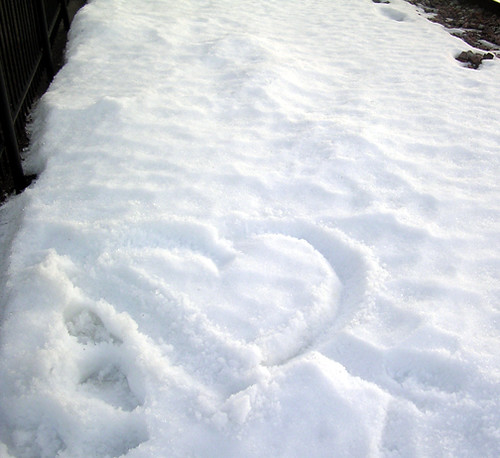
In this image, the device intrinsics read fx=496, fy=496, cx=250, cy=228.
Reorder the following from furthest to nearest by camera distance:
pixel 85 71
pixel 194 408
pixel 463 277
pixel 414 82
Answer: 1. pixel 414 82
2. pixel 85 71
3. pixel 463 277
4. pixel 194 408

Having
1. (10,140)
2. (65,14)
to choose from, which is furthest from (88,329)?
(65,14)

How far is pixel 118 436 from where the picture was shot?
1603 millimetres

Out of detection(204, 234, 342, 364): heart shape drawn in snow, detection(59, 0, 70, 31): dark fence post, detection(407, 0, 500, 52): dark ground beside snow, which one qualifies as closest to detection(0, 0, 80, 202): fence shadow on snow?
detection(59, 0, 70, 31): dark fence post

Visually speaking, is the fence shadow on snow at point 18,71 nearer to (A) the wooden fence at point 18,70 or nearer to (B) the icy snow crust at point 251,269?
(A) the wooden fence at point 18,70

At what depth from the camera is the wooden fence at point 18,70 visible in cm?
265

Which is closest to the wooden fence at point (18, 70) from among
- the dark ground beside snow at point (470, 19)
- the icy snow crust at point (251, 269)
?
the icy snow crust at point (251, 269)

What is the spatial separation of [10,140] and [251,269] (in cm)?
149

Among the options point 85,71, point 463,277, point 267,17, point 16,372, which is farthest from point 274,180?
point 267,17

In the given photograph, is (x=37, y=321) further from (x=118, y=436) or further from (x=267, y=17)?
(x=267, y=17)

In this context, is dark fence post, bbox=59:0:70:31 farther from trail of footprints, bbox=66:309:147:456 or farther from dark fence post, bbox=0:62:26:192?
trail of footprints, bbox=66:309:147:456

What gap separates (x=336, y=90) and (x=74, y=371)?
313 centimetres

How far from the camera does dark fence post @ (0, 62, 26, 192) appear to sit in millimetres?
2545

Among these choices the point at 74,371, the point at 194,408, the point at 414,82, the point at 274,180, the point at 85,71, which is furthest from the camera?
the point at 414,82

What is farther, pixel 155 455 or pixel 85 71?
pixel 85 71
